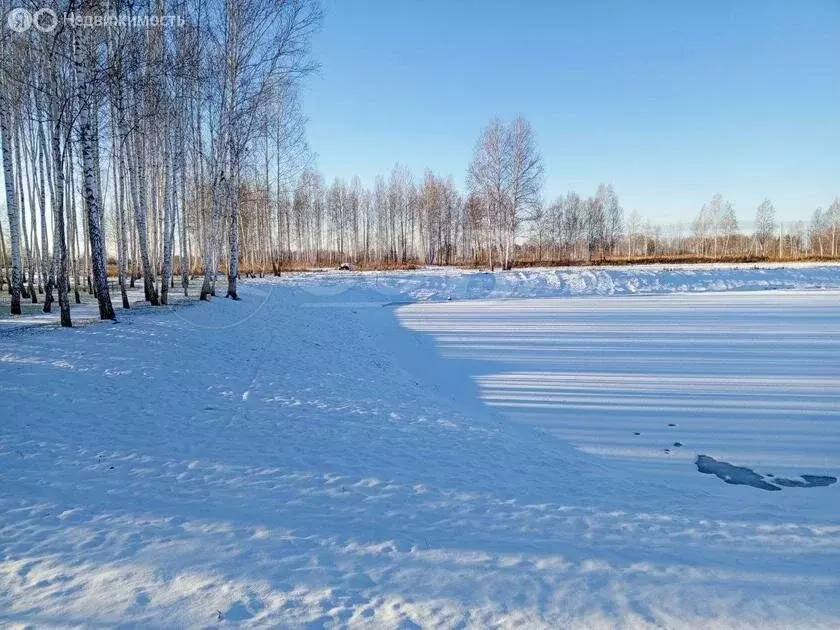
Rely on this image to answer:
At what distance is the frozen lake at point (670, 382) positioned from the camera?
4.74 m

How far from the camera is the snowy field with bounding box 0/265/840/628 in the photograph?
247 centimetres

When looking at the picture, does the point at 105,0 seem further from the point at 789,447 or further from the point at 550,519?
the point at 789,447

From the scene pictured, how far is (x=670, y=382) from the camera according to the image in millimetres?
7266

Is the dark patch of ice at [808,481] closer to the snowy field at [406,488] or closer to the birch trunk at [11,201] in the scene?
the snowy field at [406,488]

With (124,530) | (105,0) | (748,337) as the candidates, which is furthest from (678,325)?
(105,0)

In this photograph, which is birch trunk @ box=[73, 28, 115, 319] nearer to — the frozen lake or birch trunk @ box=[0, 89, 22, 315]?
birch trunk @ box=[0, 89, 22, 315]

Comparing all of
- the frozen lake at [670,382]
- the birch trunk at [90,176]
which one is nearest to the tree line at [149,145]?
the birch trunk at [90,176]

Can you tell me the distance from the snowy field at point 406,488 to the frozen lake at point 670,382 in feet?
0.16

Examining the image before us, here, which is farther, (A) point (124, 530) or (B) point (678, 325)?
(B) point (678, 325)

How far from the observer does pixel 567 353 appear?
9461 millimetres

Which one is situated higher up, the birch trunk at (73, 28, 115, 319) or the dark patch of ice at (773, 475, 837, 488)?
the birch trunk at (73, 28, 115, 319)

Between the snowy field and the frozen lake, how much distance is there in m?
0.05

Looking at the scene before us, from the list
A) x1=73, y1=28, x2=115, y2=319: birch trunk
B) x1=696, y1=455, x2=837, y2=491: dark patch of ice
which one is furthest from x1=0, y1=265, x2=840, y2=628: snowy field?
x1=73, y1=28, x2=115, y2=319: birch trunk

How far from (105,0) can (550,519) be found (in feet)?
40.8
